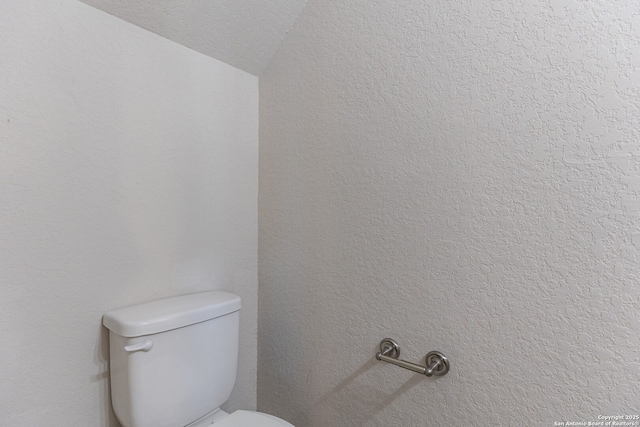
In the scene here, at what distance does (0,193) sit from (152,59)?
62cm

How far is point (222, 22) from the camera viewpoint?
1233mm

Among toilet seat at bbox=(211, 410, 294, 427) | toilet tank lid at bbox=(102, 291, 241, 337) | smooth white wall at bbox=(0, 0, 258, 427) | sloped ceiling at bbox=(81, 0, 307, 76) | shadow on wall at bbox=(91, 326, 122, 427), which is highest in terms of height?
sloped ceiling at bbox=(81, 0, 307, 76)

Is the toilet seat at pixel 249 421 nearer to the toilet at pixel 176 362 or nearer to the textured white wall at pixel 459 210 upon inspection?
the toilet at pixel 176 362

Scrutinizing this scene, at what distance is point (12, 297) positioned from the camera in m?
0.88

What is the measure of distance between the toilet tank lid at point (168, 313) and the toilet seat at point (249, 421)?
335mm

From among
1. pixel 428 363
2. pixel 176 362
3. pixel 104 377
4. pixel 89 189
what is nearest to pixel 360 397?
pixel 428 363

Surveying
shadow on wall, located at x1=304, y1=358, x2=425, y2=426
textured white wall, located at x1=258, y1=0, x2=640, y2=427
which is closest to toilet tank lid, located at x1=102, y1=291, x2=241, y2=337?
textured white wall, located at x1=258, y1=0, x2=640, y2=427

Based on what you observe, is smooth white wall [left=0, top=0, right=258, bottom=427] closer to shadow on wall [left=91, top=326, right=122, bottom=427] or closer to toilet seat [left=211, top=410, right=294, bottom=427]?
shadow on wall [left=91, top=326, right=122, bottom=427]

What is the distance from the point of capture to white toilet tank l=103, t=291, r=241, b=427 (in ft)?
3.22

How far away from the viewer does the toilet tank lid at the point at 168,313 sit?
979mm

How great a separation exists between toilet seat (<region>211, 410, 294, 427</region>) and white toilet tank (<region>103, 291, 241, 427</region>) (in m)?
0.10

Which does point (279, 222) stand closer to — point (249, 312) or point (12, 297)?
point (249, 312)

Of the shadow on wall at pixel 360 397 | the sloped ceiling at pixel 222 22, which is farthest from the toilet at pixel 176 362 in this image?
the sloped ceiling at pixel 222 22

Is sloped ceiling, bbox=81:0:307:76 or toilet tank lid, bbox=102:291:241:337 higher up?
sloped ceiling, bbox=81:0:307:76
